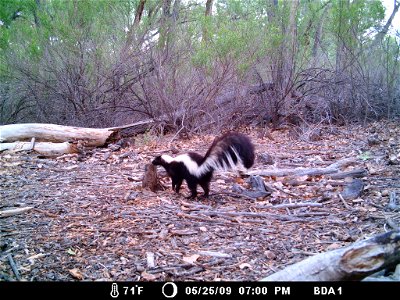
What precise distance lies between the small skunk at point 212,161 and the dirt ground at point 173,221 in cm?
30

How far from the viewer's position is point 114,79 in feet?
37.6

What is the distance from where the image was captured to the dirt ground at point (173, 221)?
3.50m

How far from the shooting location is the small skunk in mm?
5414

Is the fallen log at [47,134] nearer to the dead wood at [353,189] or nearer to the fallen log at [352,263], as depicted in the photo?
the dead wood at [353,189]

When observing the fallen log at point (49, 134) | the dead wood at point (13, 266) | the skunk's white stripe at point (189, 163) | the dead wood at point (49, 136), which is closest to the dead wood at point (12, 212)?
the dead wood at point (13, 266)

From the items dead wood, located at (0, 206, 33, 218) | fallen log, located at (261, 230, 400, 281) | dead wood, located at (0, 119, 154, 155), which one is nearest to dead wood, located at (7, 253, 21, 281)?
dead wood, located at (0, 206, 33, 218)

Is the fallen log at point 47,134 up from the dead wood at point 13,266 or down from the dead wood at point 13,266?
up

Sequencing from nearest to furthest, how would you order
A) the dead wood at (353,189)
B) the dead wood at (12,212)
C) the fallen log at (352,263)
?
the fallen log at (352,263) < the dead wood at (12,212) < the dead wood at (353,189)

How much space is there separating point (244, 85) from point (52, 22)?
597 cm

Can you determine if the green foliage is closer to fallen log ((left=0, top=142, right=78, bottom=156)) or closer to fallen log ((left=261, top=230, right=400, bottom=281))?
fallen log ((left=0, top=142, right=78, bottom=156))
